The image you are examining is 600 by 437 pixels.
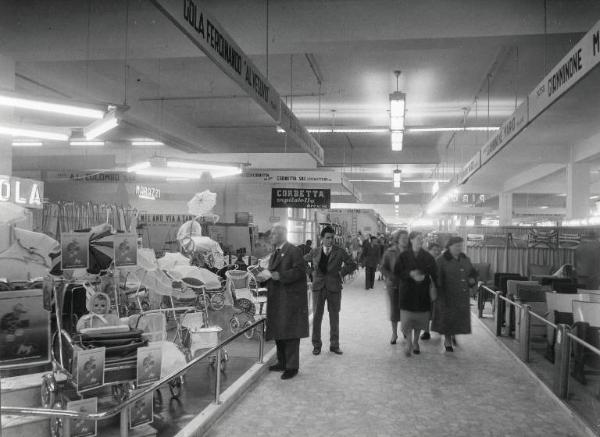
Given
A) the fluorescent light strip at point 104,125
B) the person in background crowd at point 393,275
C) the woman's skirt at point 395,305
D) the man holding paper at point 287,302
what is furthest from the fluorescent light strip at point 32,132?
the woman's skirt at point 395,305

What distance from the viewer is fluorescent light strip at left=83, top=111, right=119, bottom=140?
5084 mm

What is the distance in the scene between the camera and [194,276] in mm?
5664

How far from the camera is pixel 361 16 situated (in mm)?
6105

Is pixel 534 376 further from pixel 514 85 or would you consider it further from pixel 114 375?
pixel 514 85

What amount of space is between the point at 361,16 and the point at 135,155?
12359mm

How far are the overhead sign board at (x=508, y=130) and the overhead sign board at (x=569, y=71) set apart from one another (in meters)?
0.32

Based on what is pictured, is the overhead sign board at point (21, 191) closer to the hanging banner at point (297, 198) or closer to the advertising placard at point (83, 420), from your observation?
the advertising placard at point (83, 420)

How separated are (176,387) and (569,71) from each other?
4.37m

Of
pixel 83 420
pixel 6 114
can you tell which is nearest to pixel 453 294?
pixel 83 420

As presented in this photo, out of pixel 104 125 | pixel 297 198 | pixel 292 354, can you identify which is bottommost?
pixel 292 354

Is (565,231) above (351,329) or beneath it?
above

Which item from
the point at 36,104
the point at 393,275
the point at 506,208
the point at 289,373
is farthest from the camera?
the point at 506,208

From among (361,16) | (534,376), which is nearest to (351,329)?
(534,376)

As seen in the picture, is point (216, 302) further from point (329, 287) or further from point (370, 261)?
point (370, 261)
